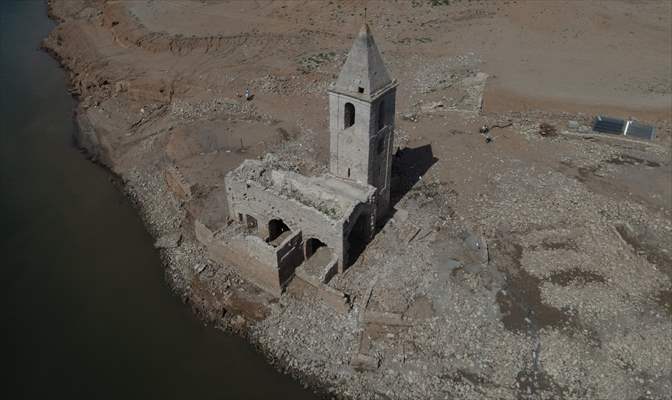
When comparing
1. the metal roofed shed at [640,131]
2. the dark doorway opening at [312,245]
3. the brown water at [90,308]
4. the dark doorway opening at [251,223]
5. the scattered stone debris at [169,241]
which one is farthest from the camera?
the metal roofed shed at [640,131]

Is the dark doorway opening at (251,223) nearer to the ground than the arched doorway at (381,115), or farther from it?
nearer to the ground

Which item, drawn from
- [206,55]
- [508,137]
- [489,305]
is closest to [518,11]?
[508,137]

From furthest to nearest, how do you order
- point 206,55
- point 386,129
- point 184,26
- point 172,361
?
point 184,26 → point 206,55 → point 386,129 → point 172,361

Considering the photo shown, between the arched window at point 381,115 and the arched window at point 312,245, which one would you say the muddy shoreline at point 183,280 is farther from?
the arched window at point 381,115

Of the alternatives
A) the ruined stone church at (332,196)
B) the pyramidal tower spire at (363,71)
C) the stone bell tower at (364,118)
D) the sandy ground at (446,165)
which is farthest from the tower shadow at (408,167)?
the pyramidal tower spire at (363,71)

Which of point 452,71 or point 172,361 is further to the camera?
point 452,71

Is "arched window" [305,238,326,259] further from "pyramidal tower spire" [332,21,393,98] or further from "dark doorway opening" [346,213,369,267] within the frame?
"pyramidal tower spire" [332,21,393,98]

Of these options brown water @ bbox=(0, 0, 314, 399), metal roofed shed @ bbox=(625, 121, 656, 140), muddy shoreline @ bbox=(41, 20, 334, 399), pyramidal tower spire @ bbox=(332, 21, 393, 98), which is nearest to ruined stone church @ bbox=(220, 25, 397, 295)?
pyramidal tower spire @ bbox=(332, 21, 393, 98)

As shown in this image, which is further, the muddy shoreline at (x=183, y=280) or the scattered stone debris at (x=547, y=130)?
the scattered stone debris at (x=547, y=130)

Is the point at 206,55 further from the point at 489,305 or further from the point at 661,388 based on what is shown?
the point at 661,388
